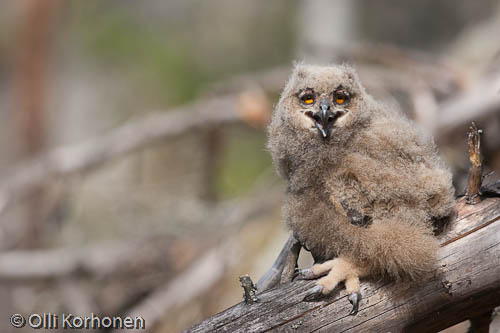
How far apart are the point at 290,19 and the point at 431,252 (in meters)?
15.1

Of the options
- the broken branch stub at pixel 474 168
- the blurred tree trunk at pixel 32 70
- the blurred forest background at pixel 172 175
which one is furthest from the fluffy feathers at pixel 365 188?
the blurred tree trunk at pixel 32 70

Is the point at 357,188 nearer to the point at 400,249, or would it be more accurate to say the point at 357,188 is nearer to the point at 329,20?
the point at 400,249

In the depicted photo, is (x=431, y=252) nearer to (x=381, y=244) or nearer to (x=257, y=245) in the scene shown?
(x=381, y=244)

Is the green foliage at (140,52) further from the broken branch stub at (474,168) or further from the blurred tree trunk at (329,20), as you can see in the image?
the broken branch stub at (474,168)

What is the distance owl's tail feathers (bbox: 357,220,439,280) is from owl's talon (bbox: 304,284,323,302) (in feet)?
0.72

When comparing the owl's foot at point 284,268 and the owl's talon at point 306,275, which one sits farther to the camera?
the owl's foot at point 284,268

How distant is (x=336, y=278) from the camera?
2520 millimetres

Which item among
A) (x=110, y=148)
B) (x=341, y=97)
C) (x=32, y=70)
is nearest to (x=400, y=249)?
(x=341, y=97)

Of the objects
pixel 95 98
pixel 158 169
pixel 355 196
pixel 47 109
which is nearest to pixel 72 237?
pixel 158 169

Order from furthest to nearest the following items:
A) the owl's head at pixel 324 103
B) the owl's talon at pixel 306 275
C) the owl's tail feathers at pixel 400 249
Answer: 1. the owl's head at pixel 324 103
2. the owl's talon at pixel 306 275
3. the owl's tail feathers at pixel 400 249

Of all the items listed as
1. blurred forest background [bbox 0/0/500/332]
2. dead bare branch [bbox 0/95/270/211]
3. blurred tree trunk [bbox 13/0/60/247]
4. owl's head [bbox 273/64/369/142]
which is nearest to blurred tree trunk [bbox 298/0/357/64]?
blurred forest background [bbox 0/0/500/332]

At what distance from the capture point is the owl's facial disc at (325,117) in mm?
2643

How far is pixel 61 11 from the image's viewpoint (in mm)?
9945

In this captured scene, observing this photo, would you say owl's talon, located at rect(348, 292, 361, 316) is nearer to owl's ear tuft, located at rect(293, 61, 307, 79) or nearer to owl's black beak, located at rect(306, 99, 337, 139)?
owl's black beak, located at rect(306, 99, 337, 139)
